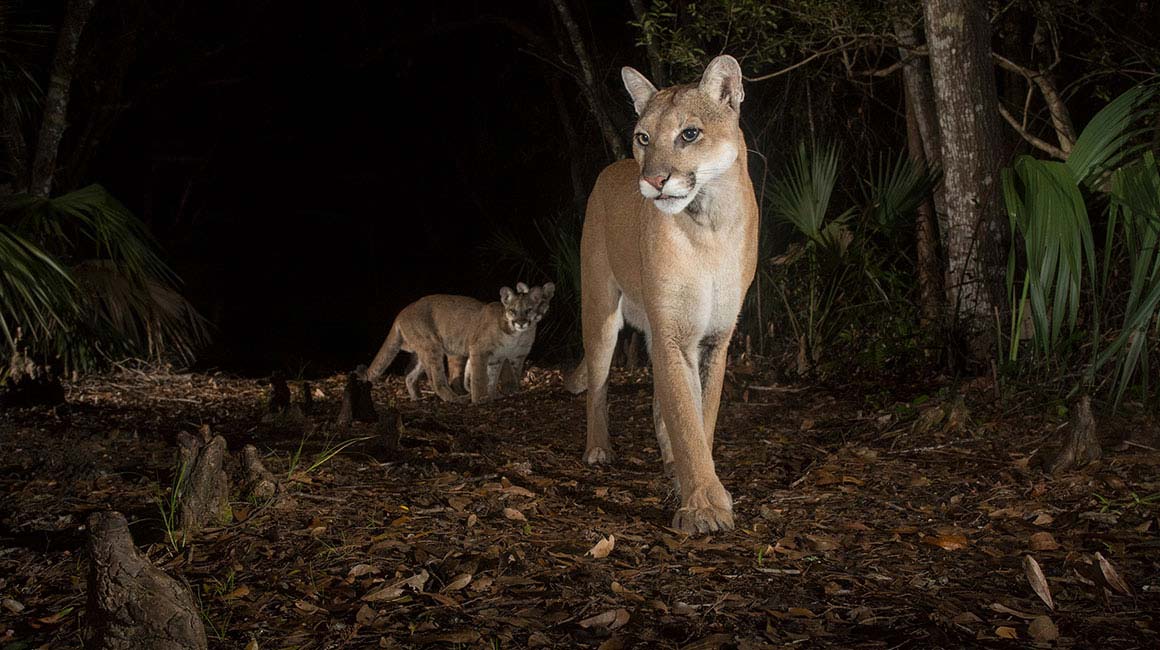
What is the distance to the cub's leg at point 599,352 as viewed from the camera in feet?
17.1

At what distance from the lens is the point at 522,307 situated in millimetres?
9352

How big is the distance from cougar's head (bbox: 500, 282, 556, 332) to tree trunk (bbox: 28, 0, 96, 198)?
13.0 ft

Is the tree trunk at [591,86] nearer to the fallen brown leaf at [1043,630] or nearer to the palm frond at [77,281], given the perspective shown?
the palm frond at [77,281]

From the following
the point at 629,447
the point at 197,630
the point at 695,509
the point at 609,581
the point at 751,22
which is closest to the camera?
the point at 197,630

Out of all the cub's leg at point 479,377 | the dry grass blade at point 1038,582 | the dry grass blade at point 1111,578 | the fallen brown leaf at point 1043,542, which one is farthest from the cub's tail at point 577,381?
the dry grass blade at point 1111,578

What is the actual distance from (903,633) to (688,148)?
2.08m

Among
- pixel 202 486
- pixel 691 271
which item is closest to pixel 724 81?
pixel 691 271

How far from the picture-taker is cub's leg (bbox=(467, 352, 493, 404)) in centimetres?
909

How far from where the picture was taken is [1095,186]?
197 inches

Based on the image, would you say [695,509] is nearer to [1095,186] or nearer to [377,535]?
[377,535]

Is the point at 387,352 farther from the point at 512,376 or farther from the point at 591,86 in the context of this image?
the point at 591,86

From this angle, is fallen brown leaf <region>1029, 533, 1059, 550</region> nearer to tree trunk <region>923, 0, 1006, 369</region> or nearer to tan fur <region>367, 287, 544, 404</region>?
tree trunk <region>923, 0, 1006, 369</region>

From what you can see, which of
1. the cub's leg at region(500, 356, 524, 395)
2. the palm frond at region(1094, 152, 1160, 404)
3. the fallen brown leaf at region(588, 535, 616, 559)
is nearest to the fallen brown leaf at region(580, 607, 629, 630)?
the fallen brown leaf at region(588, 535, 616, 559)

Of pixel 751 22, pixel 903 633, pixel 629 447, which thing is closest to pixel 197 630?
pixel 903 633
